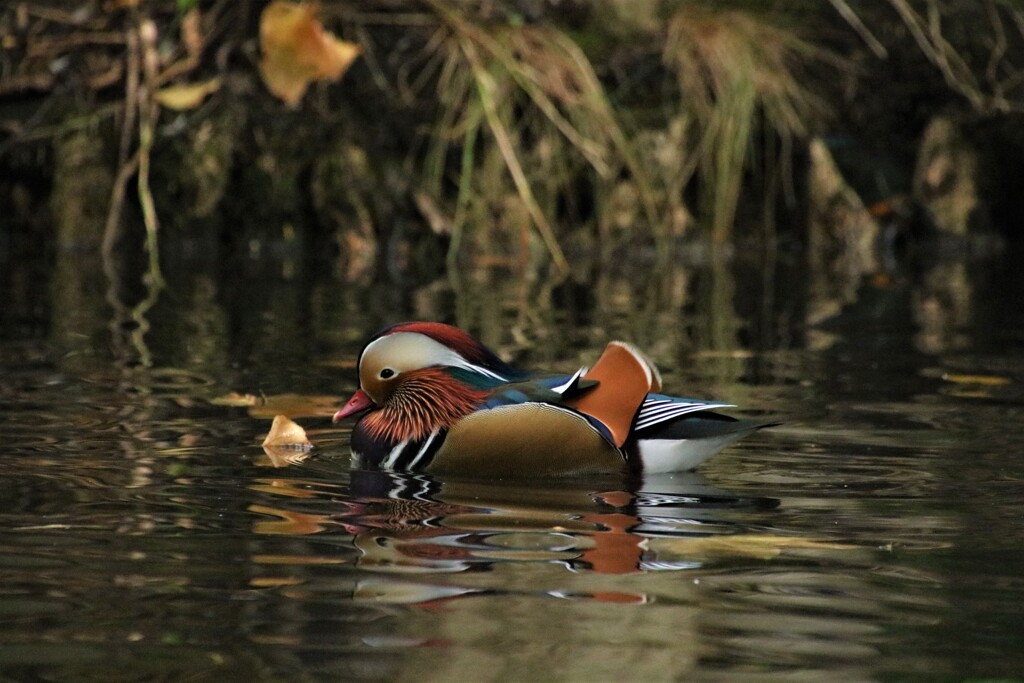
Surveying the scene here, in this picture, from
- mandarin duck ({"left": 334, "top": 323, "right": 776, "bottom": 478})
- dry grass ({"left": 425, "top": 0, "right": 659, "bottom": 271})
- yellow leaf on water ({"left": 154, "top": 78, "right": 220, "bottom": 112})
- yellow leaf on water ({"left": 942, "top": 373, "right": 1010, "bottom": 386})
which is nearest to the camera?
mandarin duck ({"left": 334, "top": 323, "right": 776, "bottom": 478})

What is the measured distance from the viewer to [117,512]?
13.4 feet

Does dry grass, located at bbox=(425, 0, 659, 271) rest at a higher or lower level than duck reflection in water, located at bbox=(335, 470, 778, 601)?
higher

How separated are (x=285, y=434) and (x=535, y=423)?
0.95 meters

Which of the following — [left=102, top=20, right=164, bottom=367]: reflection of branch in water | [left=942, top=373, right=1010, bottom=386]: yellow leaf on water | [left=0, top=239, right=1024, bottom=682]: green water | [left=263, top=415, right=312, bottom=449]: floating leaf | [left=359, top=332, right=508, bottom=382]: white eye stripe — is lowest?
[left=0, top=239, right=1024, bottom=682]: green water

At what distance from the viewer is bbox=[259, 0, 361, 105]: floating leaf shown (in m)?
11.3

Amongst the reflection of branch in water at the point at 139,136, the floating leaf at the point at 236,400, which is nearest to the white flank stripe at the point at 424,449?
the floating leaf at the point at 236,400

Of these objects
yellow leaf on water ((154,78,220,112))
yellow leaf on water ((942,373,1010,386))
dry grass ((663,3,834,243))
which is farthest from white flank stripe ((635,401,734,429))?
yellow leaf on water ((154,78,220,112))

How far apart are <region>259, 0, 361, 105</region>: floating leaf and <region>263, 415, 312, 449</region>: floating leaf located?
6.29 metres

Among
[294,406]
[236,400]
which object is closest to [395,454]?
[294,406]

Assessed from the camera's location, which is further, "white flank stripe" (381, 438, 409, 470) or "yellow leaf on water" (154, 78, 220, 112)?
"yellow leaf on water" (154, 78, 220, 112)

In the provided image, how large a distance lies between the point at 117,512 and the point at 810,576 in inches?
65.3

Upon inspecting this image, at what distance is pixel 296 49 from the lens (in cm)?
1163

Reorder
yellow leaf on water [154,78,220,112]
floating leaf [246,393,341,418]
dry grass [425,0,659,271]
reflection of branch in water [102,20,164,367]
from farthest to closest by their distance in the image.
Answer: yellow leaf on water [154,78,220,112] → dry grass [425,0,659,271] → reflection of branch in water [102,20,164,367] → floating leaf [246,393,341,418]

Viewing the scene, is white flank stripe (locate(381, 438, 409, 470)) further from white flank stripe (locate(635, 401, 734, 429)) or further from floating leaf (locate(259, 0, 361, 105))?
floating leaf (locate(259, 0, 361, 105))
